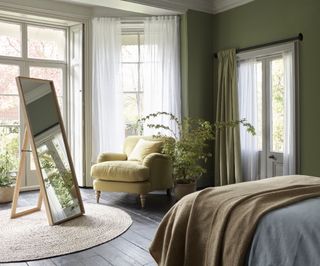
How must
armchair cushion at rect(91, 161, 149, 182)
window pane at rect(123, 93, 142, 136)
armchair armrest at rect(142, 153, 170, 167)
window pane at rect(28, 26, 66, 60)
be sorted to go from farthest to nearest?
1. window pane at rect(123, 93, 142, 136)
2. window pane at rect(28, 26, 66, 60)
3. armchair armrest at rect(142, 153, 170, 167)
4. armchair cushion at rect(91, 161, 149, 182)

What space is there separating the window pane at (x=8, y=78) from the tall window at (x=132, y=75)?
5.20ft

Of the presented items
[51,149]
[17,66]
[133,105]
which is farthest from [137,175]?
[17,66]

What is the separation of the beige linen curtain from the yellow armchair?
94 centimetres

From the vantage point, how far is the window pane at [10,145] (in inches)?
201

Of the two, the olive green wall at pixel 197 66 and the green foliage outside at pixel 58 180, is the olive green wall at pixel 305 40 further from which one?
the green foliage outside at pixel 58 180

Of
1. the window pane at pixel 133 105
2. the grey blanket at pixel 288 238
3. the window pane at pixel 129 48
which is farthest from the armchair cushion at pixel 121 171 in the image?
the grey blanket at pixel 288 238

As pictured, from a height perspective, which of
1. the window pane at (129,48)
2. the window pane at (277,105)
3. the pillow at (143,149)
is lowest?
the pillow at (143,149)

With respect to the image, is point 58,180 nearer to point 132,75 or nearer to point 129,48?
point 132,75

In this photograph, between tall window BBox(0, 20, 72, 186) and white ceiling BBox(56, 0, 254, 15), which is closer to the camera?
white ceiling BBox(56, 0, 254, 15)

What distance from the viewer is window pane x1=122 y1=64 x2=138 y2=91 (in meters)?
5.43

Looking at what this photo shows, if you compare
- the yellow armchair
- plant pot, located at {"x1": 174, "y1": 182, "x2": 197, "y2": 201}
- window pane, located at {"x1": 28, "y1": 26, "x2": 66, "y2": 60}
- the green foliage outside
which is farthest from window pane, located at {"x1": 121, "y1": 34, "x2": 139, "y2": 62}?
the green foliage outside

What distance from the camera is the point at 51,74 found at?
5.52m

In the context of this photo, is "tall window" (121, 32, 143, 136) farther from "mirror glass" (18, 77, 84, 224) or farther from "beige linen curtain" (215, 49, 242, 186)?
"mirror glass" (18, 77, 84, 224)

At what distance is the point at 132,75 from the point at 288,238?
4289 millimetres
